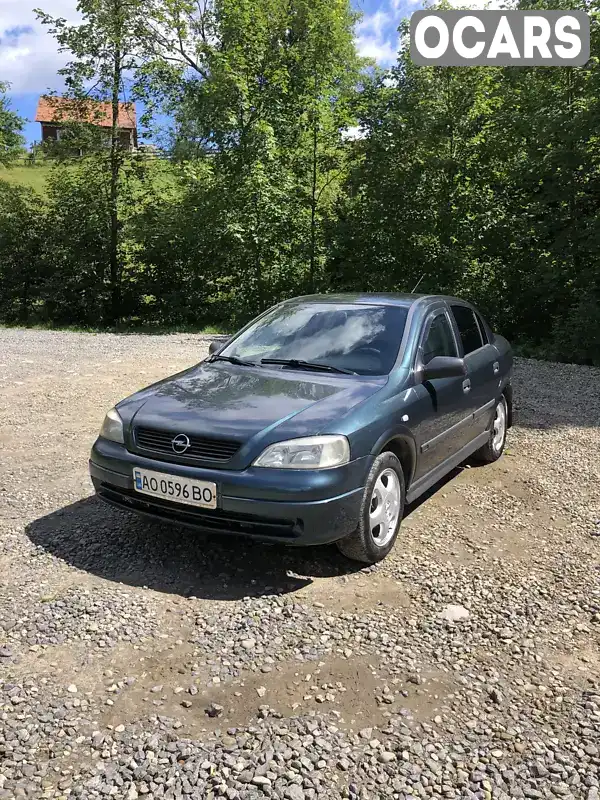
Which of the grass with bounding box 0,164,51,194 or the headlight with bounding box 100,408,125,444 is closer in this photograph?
the headlight with bounding box 100,408,125,444

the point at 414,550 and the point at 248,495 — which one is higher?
the point at 248,495

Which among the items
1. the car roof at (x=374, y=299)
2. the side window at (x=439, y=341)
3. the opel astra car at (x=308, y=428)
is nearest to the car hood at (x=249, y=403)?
the opel astra car at (x=308, y=428)

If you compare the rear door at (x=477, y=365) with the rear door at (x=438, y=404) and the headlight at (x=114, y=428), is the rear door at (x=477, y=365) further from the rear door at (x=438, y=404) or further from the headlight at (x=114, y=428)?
the headlight at (x=114, y=428)

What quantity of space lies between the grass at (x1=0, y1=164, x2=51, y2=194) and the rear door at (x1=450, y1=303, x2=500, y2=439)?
16.1 metres

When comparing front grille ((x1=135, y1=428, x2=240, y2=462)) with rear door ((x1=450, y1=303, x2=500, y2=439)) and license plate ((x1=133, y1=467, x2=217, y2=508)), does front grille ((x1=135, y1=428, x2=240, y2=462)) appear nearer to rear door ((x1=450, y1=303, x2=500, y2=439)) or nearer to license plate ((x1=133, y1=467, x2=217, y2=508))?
license plate ((x1=133, y1=467, x2=217, y2=508))

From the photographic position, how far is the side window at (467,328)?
17.8 feet

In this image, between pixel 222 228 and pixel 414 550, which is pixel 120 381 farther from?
pixel 222 228

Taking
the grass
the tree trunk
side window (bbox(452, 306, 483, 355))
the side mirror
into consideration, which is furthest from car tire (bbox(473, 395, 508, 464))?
the grass

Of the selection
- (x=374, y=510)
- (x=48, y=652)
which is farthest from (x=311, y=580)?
(x=48, y=652)

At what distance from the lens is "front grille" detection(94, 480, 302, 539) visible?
349 centimetres

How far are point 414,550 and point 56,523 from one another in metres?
2.45

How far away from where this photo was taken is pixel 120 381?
9258 millimetres

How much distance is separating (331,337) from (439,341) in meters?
0.86

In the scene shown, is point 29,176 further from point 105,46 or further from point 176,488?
point 176,488
